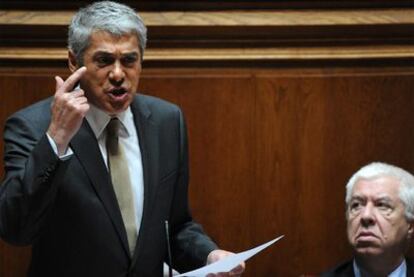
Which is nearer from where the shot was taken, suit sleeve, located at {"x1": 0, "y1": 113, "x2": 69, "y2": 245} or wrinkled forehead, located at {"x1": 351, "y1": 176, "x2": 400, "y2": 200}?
suit sleeve, located at {"x1": 0, "y1": 113, "x2": 69, "y2": 245}

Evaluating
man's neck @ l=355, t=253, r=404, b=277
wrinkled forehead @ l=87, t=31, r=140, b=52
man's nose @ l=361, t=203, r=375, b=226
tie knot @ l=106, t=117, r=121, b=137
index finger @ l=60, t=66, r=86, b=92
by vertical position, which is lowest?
man's neck @ l=355, t=253, r=404, b=277

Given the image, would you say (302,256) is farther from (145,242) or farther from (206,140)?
(145,242)

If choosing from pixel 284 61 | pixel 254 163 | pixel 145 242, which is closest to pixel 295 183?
pixel 254 163

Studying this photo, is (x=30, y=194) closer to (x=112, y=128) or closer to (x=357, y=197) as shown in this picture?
(x=112, y=128)

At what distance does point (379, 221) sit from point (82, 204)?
0.53 meters

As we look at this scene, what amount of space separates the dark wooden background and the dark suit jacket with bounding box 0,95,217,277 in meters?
0.37

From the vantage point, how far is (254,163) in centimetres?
162

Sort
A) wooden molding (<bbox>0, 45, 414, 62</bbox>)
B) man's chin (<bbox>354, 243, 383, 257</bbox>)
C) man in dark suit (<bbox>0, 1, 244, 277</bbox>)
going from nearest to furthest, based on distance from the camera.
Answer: man in dark suit (<bbox>0, 1, 244, 277</bbox>)
man's chin (<bbox>354, 243, 383, 257</bbox>)
wooden molding (<bbox>0, 45, 414, 62</bbox>)

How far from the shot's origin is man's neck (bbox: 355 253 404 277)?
144 centimetres

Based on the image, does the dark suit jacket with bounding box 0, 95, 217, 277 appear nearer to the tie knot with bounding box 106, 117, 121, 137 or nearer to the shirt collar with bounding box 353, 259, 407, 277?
the tie knot with bounding box 106, 117, 121, 137

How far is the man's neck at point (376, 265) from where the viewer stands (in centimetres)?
144

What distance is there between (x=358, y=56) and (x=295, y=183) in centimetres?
25

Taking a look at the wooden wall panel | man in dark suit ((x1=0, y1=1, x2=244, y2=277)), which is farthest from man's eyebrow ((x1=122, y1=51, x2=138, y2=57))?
the wooden wall panel

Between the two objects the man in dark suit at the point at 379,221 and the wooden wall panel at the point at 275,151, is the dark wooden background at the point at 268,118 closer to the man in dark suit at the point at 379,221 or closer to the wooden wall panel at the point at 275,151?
the wooden wall panel at the point at 275,151
